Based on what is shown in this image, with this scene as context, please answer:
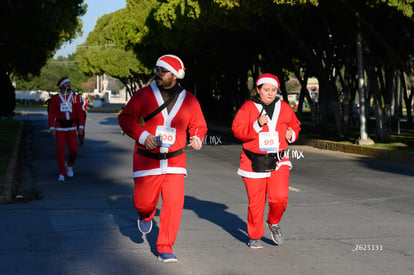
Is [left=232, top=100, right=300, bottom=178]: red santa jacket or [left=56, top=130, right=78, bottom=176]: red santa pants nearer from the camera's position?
[left=232, top=100, right=300, bottom=178]: red santa jacket

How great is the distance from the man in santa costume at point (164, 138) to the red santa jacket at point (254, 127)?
0.65 metres

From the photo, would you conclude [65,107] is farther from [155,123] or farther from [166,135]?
[166,135]

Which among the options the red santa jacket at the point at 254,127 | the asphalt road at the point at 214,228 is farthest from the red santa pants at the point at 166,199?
the red santa jacket at the point at 254,127

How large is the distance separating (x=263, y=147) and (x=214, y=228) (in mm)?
1733

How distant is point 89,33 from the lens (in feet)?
305

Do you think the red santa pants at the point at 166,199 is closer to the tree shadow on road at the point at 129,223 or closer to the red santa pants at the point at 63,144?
the tree shadow on road at the point at 129,223

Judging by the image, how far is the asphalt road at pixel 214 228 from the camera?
6.91m

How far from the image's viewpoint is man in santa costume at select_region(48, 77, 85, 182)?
14.2 meters

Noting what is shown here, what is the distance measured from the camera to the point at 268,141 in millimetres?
7531

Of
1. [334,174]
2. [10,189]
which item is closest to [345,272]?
[10,189]

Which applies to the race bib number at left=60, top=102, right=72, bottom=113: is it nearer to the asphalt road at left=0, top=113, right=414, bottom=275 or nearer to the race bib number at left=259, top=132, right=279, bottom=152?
the asphalt road at left=0, top=113, right=414, bottom=275

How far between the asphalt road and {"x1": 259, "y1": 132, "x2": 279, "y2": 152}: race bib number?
3.11ft

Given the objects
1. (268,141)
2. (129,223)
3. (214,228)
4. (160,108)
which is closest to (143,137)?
(160,108)

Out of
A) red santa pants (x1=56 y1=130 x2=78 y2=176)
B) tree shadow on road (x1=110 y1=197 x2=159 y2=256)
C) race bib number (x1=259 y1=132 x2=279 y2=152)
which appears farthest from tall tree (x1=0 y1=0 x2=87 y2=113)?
race bib number (x1=259 y1=132 x2=279 y2=152)
